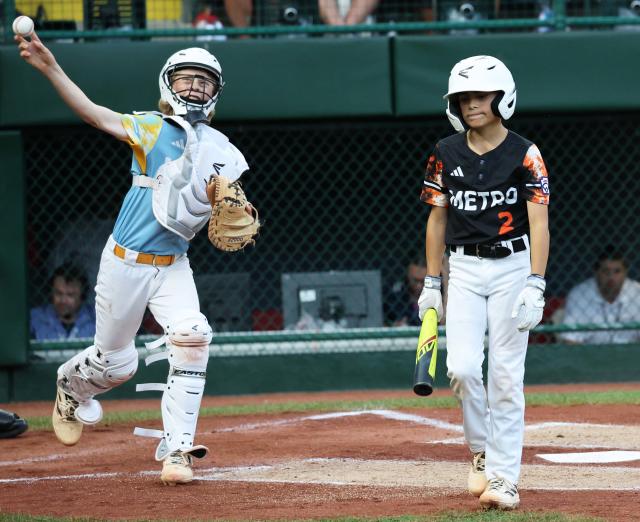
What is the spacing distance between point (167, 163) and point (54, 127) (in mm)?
4255

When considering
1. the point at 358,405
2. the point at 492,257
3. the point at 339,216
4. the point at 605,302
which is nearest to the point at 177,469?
the point at 492,257

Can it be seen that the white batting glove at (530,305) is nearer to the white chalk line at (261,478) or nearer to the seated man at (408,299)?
the white chalk line at (261,478)

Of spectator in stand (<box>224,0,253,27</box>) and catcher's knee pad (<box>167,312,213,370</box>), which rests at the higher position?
spectator in stand (<box>224,0,253,27</box>)

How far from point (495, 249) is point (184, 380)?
1.59 metres

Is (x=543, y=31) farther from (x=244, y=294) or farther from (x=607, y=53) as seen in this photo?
(x=244, y=294)

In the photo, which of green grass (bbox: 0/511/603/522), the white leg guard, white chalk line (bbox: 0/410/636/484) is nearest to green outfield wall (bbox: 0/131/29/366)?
white chalk line (bbox: 0/410/636/484)

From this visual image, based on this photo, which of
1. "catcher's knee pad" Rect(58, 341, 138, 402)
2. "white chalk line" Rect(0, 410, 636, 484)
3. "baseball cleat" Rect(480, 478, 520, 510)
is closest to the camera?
"baseball cleat" Rect(480, 478, 520, 510)

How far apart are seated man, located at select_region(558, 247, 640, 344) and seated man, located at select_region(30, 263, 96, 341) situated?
159 inches

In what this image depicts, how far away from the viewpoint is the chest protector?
5301 mm

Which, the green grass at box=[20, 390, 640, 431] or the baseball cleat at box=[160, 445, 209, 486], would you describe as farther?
the green grass at box=[20, 390, 640, 431]

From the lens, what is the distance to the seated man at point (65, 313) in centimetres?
952

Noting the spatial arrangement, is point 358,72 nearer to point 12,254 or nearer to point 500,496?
point 12,254

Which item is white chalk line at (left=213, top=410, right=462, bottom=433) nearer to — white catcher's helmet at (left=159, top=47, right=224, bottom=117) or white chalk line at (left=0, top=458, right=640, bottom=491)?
white chalk line at (left=0, top=458, right=640, bottom=491)

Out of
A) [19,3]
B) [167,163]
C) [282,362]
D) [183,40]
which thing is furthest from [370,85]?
[167,163]
